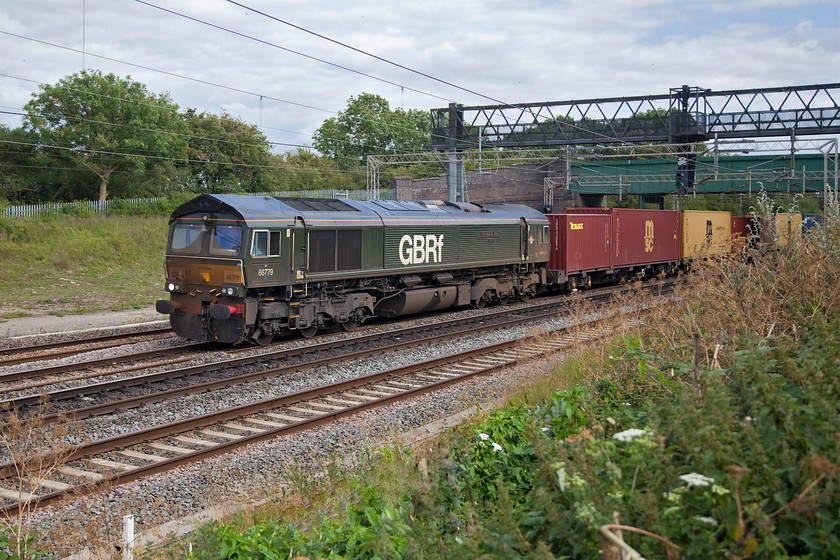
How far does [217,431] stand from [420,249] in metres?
9.95

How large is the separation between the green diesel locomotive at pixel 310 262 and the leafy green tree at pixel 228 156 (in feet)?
106

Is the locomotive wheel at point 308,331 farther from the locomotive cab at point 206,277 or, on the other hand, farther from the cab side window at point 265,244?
the cab side window at point 265,244

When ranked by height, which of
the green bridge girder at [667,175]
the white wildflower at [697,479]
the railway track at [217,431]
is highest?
the green bridge girder at [667,175]

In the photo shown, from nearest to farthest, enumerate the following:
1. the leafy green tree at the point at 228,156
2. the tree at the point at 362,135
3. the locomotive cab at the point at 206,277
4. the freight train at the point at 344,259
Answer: the locomotive cab at the point at 206,277 < the freight train at the point at 344,259 < the leafy green tree at the point at 228,156 < the tree at the point at 362,135

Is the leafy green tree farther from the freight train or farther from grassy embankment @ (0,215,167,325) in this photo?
the freight train

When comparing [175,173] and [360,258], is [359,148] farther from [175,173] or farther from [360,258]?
[360,258]

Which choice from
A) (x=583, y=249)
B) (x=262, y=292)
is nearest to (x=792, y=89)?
(x=583, y=249)

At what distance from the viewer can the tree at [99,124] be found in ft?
127

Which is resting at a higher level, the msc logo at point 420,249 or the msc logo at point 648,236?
the msc logo at point 648,236

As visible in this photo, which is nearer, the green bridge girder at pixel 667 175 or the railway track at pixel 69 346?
the railway track at pixel 69 346

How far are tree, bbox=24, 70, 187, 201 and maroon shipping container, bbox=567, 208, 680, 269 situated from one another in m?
26.2

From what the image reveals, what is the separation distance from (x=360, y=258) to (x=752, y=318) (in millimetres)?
11022

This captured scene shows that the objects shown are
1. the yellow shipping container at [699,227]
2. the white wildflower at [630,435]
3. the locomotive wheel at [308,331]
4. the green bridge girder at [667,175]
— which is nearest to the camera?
the white wildflower at [630,435]

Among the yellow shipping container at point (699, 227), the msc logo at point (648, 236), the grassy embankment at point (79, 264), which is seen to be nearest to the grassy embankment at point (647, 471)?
the grassy embankment at point (79, 264)
